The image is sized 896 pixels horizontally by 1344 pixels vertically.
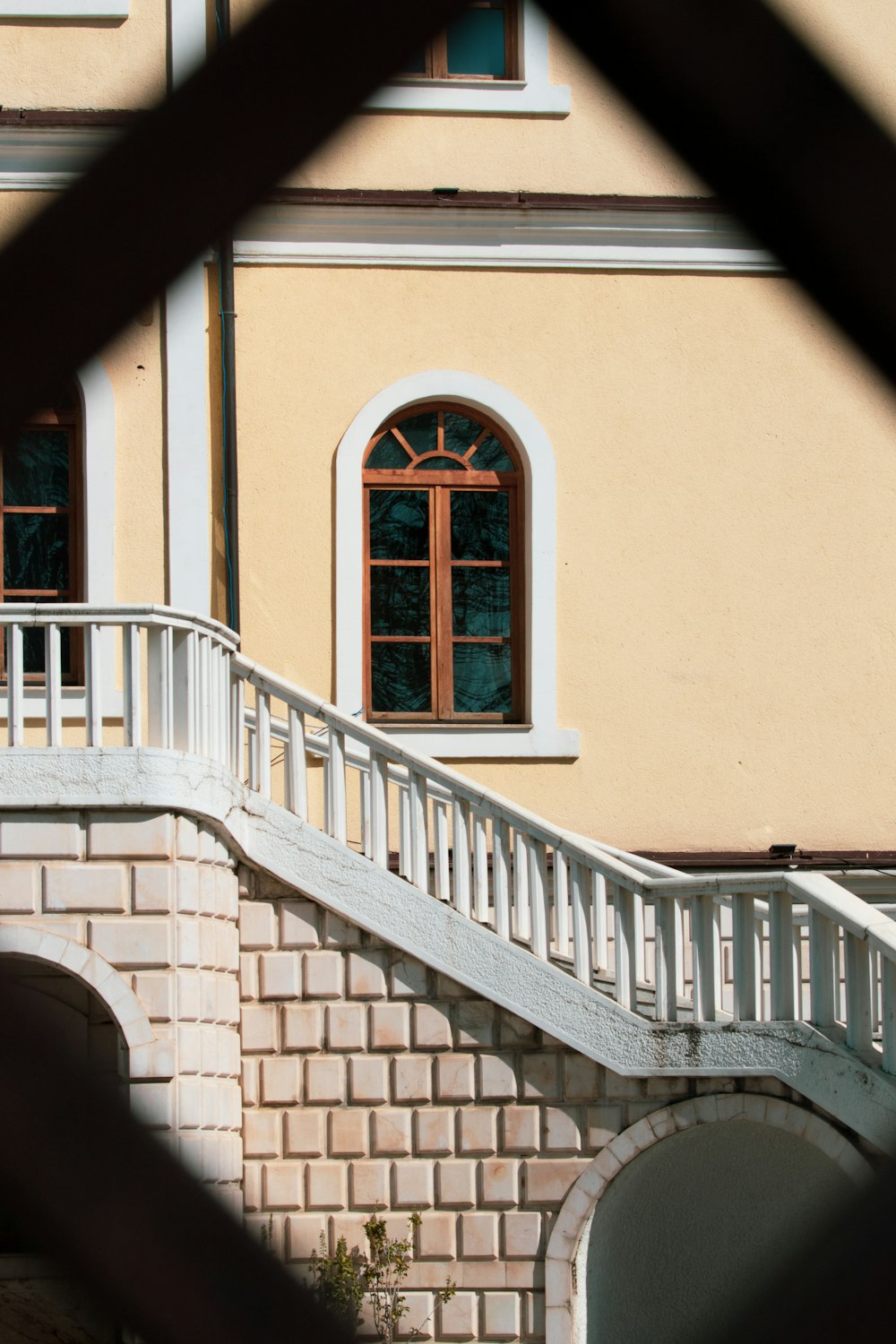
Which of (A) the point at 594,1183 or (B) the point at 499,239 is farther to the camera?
(B) the point at 499,239

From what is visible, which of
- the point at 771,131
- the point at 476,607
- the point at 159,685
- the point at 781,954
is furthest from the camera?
the point at 476,607

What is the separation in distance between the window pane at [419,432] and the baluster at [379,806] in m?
3.67

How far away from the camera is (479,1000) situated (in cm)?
1053

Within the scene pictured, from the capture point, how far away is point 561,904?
10.4m

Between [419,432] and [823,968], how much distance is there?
557cm

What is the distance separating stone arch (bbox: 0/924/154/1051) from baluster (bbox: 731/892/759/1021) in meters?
3.31

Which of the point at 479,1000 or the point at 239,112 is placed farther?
the point at 479,1000

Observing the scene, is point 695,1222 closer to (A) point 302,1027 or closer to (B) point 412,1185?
(B) point 412,1185

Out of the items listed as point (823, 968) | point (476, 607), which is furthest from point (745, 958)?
point (476, 607)

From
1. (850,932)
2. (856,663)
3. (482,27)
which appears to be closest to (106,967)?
(850,932)

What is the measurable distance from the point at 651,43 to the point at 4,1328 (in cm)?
1107

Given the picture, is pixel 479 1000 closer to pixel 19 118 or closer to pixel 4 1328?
pixel 4 1328

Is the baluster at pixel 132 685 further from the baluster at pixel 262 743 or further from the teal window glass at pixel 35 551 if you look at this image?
the teal window glass at pixel 35 551

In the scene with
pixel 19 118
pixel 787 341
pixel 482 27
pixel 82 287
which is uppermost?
pixel 482 27
